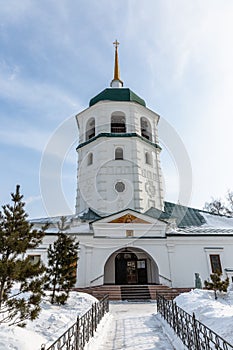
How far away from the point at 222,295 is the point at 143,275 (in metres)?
6.58

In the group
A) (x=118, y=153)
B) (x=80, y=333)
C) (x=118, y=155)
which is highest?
(x=118, y=153)

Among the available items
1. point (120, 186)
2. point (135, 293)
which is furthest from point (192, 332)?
point (120, 186)

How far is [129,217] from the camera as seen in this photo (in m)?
17.2

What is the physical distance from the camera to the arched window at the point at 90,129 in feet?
77.2

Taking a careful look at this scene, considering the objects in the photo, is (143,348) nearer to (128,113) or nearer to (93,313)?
(93,313)

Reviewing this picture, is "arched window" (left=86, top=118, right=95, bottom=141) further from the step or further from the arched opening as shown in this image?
the step

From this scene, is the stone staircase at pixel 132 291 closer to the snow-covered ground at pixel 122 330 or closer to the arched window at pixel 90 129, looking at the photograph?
the snow-covered ground at pixel 122 330

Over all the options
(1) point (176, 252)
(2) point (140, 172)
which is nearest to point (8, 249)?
(1) point (176, 252)

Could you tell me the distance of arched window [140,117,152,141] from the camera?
2356 centimetres

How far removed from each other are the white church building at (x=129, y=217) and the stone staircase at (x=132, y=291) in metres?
0.92

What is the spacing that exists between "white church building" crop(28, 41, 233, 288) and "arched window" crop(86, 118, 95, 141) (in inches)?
3.4

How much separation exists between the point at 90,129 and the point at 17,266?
783 inches

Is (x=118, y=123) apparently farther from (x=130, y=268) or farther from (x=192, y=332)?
(x=192, y=332)

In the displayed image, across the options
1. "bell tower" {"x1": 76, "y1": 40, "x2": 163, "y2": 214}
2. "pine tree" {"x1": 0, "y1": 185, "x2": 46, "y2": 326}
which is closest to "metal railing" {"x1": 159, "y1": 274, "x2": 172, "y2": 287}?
"bell tower" {"x1": 76, "y1": 40, "x2": 163, "y2": 214}
